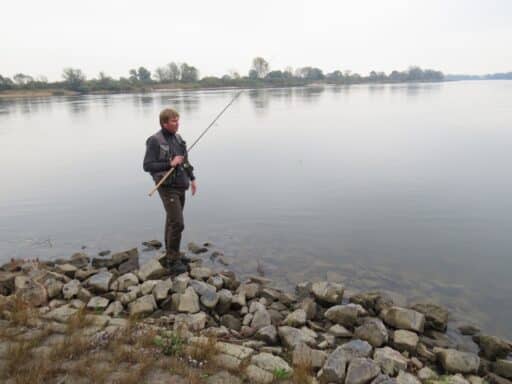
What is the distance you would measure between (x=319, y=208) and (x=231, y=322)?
6014 mm

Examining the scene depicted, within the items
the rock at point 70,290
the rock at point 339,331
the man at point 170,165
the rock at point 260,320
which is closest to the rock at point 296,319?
the rock at point 260,320

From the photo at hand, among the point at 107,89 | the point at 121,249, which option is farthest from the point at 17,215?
the point at 107,89

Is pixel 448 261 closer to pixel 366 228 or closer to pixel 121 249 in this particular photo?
pixel 366 228

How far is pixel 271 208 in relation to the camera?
35.4 ft

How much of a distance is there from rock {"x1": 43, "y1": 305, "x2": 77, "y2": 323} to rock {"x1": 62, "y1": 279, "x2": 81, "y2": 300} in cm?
83

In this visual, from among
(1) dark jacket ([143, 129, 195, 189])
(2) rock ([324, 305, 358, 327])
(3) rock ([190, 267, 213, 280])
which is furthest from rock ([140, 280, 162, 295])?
(2) rock ([324, 305, 358, 327])

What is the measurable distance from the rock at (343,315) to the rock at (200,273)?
2.16m

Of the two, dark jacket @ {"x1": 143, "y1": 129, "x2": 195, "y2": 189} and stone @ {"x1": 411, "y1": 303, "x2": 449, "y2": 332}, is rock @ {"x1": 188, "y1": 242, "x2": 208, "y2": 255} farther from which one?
stone @ {"x1": 411, "y1": 303, "x2": 449, "y2": 332}

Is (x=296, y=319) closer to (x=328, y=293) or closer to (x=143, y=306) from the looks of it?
(x=328, y=293)

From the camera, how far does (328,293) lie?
600cm

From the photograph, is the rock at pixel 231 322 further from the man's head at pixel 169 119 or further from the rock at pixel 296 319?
the man's head at pixel 169 119

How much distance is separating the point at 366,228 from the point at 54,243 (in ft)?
24.7

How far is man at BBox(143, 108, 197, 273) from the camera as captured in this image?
5949 millimetres

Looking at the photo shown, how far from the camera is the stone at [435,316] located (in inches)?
215
